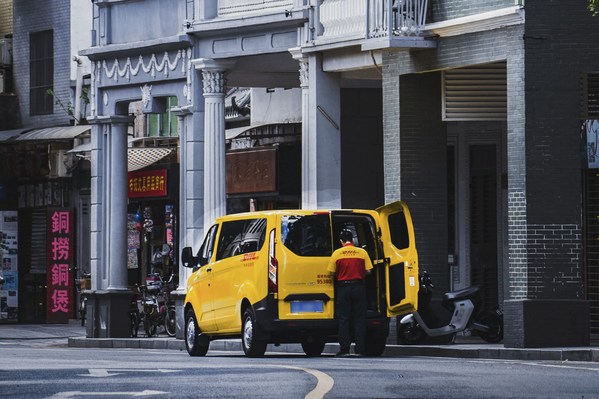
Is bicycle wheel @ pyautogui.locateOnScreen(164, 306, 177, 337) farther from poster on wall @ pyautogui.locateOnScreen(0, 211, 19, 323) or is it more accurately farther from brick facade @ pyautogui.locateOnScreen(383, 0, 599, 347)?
poster on wall @ pyautogui.locateOnScreen(0, 211, 19, 323)

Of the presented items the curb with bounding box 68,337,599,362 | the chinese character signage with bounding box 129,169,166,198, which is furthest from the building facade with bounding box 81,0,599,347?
the chinese character signage with bounding box 129,169,166,198

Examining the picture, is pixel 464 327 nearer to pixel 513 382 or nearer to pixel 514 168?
pixel 514 168

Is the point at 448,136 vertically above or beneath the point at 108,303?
above

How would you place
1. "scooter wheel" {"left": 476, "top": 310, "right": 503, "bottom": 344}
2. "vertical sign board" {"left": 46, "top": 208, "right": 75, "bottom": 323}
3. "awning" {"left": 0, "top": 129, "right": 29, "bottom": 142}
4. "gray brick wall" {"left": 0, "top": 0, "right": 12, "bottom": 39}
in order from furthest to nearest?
"gray brick wall" {"left": 0, "top": 0, "right": 12, "bottom": 39}, "awning" {"left": 0, "top": 129, "right": 29, "bottom": 142}, "vertical sign board" {"left": 46, "top": 208, "right": 75, "bottom": 323}, "scooter wheel" {"left": 476, "top": 310, "right": 503, "bottom": 344}

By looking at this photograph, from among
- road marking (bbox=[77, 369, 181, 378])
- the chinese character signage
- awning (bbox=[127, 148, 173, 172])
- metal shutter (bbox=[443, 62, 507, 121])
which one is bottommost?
road marking (bbox=[77, 369, 181, 378])

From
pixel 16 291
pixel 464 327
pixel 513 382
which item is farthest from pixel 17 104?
pixel 513 382

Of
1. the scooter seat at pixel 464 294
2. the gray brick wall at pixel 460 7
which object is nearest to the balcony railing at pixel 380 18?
the gray brick wall at pixel 460 7

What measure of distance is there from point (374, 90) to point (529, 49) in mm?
8598

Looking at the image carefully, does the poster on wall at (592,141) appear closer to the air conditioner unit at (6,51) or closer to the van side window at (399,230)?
the van side window at (399,230)

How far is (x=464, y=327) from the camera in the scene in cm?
2956

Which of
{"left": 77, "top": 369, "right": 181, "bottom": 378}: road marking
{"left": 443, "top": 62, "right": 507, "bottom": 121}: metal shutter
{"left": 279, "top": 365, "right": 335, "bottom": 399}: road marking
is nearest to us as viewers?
{"left": 279, "top": 365, "right": 335, "bottom": 399}: road marking

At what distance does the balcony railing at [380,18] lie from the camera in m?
30.7

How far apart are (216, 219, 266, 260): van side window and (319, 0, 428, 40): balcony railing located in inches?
187

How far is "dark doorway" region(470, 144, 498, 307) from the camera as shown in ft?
112
